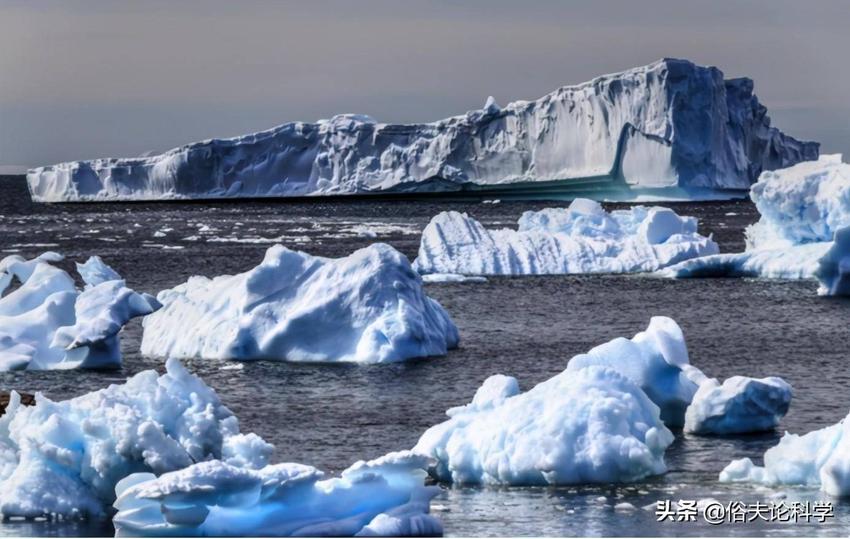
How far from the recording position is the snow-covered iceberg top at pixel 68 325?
1708 cm

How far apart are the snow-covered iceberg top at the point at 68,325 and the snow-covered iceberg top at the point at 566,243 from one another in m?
11.5

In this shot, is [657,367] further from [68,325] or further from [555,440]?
[68,325]

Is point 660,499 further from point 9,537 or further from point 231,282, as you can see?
point 231,282

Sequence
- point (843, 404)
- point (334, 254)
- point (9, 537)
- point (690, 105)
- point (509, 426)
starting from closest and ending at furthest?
1. point (9, 537)
2. point (509, 426)
3. point (843, 404)
4. point (334, 254)
5. point (690, 105)

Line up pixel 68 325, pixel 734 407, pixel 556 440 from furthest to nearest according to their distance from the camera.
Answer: pixel 68 325 → pixel 734 407 → pixel 556 440

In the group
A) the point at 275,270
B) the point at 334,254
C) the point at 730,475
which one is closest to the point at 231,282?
the point at 275,270

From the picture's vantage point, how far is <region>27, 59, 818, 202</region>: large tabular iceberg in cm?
4862

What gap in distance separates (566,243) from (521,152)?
25104mm

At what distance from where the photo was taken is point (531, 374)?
1728 centimetres

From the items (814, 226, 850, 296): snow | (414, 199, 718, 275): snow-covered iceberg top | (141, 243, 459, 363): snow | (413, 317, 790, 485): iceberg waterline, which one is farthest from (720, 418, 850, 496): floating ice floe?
(414, 199, 718, 275): snow-covered iceberg top

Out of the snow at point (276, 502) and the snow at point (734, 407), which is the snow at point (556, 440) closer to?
the snow at point (276, 502)

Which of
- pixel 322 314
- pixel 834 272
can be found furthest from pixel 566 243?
pixel 322 314

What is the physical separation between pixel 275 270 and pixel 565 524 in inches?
343

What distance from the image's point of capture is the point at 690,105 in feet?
157
